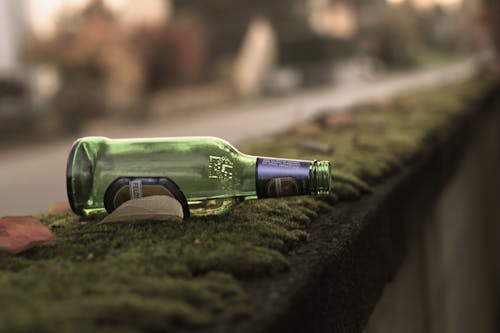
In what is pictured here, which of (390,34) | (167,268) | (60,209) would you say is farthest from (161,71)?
(167,268)

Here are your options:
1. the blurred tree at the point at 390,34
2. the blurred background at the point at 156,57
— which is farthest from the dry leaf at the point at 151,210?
the blurred tree at the point at 390,34

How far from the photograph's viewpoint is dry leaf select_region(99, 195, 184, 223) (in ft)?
3.86

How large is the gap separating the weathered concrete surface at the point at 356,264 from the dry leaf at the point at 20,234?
0.42 metres

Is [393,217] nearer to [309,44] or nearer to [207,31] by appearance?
[207,31]

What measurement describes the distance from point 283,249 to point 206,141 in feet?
0.90

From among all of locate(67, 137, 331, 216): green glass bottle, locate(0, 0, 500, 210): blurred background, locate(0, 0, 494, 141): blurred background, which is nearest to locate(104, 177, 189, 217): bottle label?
locate(67, 137, 331, 216): green glass bottle

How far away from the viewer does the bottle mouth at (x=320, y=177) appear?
1.20 metres

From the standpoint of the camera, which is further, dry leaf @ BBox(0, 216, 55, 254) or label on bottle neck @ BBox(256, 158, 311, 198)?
label on bottle neck @ BBox(256, 158, 311, 198)

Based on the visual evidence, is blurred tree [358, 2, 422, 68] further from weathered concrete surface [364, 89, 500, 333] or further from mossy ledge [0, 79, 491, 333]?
mossy ledge [0, 79, 491, 333]

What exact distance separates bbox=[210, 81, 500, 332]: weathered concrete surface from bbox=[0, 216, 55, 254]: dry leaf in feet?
1.38

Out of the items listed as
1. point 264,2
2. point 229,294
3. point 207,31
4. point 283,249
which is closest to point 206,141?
point 283,249

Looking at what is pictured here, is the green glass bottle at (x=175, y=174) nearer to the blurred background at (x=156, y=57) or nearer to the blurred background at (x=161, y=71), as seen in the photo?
the blurred background at (x=161, y=71)

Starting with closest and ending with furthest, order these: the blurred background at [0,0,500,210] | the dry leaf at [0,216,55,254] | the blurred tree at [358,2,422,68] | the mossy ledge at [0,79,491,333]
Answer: the mossy ledge at [0,79,491,333]
the dry leaf at [0,216,55,254]
the blurred background at [0,0,500,210]
the blurred tree at [358,2,422,68]

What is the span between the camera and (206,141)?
4.07 ft
